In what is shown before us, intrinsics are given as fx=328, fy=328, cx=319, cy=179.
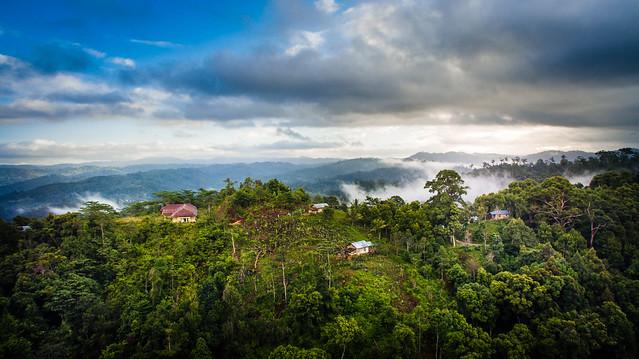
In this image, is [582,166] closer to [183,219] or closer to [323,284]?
[323,284]

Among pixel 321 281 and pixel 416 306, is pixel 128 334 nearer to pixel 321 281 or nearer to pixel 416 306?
pixel 321 281

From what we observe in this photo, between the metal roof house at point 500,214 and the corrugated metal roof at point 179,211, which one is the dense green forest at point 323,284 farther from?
the metal roof house at point 500,214

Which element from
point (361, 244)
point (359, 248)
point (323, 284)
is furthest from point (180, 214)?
point (323, 284)

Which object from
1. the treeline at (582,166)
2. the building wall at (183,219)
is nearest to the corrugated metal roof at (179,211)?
the building wall at (183,219)

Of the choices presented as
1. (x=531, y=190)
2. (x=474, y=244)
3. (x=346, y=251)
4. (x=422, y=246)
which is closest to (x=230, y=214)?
(x=346, y=251)

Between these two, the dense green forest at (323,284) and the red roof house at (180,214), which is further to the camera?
the red roof house at (180,214)

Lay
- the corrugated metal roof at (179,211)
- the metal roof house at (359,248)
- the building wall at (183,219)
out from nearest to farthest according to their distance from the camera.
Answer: the metal roof house at (359,248) < the building wall at (183,219) < the corrugated metal roof at (179,211)
